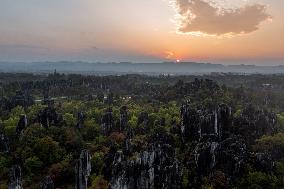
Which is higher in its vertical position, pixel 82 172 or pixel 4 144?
pixel 82 172

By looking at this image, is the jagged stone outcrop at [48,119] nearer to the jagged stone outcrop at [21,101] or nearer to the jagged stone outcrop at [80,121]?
the jagged stone outcrop at [80,121]

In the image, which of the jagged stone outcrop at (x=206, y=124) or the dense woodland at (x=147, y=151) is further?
the jagged stone outcrop at (x=206, y=124)

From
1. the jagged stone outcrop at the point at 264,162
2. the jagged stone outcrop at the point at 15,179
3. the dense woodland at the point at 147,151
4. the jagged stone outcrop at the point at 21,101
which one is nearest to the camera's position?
the jagged stone outcrop at the point at 15,179

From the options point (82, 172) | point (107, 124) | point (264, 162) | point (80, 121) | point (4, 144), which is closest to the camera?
point (82, 172)

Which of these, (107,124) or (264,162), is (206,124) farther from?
(107,124)

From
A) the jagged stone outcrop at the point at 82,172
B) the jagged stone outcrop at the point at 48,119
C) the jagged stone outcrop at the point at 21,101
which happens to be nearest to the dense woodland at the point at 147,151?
the jagged stone outcrop at the point at 82,172

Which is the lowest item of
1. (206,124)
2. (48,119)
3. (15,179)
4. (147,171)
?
(15,179)

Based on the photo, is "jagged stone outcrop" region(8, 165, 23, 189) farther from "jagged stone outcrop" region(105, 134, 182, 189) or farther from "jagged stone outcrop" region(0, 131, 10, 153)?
"jagged stone outcrop" region(0, 131, 10, 153)

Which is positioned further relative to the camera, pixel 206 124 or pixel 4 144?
pixel 4 144

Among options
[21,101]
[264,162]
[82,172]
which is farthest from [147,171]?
[21,101]

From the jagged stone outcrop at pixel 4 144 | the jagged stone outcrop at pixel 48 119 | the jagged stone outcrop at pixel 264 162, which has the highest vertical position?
the jagged stone outcrop at pixel 48 119

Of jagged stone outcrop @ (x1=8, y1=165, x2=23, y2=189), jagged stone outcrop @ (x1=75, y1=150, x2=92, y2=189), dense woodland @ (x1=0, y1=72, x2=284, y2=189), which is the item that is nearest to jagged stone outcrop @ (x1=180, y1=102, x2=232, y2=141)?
dense woodland @ (x1=0, y1=72, x2=284, y2=189)
